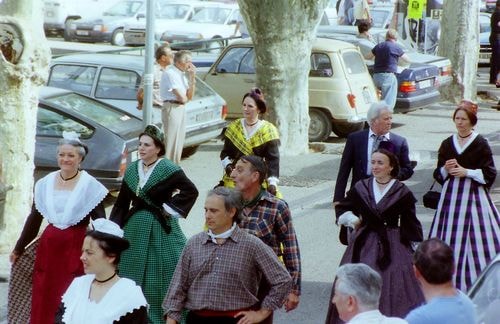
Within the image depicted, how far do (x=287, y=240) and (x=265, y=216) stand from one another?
208mm

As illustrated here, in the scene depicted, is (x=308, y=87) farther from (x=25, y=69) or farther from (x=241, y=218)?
(x=241, y=218)

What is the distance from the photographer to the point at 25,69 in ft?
37.5

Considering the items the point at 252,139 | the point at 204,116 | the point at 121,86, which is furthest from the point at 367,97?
the point at 252,139

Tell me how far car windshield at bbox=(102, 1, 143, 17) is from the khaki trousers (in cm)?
2306

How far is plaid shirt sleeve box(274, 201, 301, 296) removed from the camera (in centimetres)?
761

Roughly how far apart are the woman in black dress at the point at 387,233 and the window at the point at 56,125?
635 cm

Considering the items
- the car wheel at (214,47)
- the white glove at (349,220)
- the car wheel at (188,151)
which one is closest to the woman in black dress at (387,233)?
the white glove at (349,220)

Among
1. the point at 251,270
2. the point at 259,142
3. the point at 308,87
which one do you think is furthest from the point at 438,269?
the point at 308,87

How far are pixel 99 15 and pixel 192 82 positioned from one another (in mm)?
24260

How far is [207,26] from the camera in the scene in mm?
36969

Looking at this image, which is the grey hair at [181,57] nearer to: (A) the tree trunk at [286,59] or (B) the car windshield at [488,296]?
(A) the tree trunk at [286,59]

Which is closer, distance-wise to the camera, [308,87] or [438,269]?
[438,269]

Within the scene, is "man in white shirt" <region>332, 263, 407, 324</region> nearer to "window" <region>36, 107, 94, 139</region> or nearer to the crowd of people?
the crowd of people

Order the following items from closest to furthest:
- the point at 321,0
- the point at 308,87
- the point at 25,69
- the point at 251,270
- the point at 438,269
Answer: the point at 438,269 → the point at 251,270 → the point at 25,69 → the point at 321,0 → the point at 308,87
